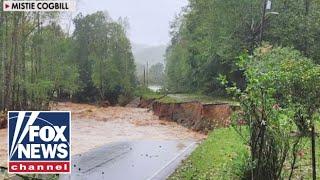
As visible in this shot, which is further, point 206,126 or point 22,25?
point 22,25

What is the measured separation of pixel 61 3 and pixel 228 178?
632 centimetres

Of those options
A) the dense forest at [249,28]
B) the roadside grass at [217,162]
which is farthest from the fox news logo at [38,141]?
the dense forest at [249,28]

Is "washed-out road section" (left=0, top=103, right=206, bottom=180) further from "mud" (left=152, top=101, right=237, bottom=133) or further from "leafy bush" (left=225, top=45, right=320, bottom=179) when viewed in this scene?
"leafy bush" (left=225, top=45, right=320, bottom=179)

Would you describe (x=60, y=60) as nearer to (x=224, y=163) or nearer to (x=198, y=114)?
(x=198, y=114)

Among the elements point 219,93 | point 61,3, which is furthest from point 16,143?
point 219,93

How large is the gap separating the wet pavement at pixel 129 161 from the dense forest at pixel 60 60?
1747cm

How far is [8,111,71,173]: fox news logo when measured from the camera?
15.2ft

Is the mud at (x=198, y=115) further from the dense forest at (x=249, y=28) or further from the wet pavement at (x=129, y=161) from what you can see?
the wet pavement at (x=129, y=161)

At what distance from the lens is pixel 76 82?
69.4 metres

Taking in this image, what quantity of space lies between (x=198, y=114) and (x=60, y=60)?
27.5m

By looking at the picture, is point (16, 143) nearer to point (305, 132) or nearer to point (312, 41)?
point (305, 132)

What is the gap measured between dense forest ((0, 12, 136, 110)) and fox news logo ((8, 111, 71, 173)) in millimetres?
32160

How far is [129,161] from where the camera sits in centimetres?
1759

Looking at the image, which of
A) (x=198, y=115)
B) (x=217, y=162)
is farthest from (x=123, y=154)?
(x=198, y=115)
